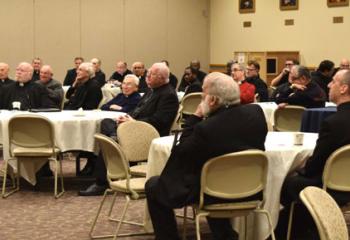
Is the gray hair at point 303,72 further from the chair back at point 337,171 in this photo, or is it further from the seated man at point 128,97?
the chair back at point 337,171

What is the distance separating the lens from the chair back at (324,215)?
2.21m

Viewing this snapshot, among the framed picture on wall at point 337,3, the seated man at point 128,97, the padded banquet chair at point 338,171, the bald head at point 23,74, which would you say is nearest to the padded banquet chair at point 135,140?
the padded banquet chair at point 338,171

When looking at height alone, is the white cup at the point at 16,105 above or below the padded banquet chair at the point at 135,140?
above

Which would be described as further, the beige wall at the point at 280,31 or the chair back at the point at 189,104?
the beige wall at the point at 280,31

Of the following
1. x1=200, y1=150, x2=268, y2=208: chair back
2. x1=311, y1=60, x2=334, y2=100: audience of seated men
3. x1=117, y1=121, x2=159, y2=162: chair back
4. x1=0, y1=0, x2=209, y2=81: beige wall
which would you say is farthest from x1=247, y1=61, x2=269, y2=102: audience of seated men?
x1=200, y1=150, x2=268, y2=208: chair back

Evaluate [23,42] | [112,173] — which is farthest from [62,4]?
[112,173]

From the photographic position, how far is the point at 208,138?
4.07 meters

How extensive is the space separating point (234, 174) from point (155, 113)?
2876mm

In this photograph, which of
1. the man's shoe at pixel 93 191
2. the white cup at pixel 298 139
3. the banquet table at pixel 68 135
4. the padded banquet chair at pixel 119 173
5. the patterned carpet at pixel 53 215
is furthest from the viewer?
the banquet table at pixel 68 135

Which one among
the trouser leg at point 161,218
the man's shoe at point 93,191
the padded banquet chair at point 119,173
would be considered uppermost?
the padded banquet chair at point 119,173

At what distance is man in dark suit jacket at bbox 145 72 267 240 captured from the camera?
4.09 meters

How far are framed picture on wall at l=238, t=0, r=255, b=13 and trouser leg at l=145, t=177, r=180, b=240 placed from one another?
12007 mm

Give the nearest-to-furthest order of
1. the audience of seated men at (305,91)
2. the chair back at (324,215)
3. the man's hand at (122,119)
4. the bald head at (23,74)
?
the chair back at (324,215) → the man's hand at (122,119) → the audience of seated men at (305,91) → the bald head at (23,74)

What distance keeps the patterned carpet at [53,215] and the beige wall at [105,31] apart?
7.52 meters
